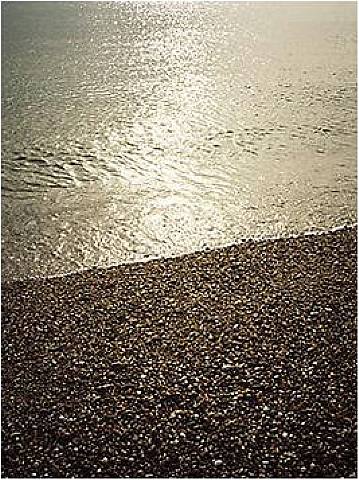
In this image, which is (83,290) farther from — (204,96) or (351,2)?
(351,2)

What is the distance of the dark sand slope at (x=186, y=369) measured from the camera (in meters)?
1.79

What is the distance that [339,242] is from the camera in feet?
9.70

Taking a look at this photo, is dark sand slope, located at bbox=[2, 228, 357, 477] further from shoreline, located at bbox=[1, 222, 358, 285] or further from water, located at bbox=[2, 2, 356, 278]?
water, located at bbox=[2, 2, 356, 278]

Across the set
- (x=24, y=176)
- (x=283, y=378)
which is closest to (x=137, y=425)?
(x=283, y=378)

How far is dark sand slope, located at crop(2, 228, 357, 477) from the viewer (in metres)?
1.79

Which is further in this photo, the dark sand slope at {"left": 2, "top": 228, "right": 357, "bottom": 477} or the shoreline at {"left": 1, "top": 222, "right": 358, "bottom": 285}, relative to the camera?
the shoreline at {"left": 1, "top": 222, "right": 358, "bottom": 285}

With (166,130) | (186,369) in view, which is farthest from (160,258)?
(166,130)

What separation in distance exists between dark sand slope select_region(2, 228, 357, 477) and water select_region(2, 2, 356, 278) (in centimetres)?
63

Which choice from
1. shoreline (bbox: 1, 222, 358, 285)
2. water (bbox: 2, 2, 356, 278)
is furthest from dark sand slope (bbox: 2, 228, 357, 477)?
water (bbox: 2, 2, 356, 278)

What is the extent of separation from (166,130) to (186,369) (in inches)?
103

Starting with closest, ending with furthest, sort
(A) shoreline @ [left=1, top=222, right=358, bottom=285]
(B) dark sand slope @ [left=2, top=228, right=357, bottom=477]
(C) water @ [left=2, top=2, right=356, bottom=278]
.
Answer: (B) dark sand slope @ [left=2, top=228, right=357, bottom=477] < (A) shoreline @ [left=1, top=222, right=358, bottom=285] < (C) water @ [left=2, top=2, right=356, bottom=278]

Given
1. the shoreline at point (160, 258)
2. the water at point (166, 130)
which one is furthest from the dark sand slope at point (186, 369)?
the water at point (166, 130)

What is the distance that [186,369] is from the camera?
209cm

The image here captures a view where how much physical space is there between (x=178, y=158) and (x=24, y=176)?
2.81ft
